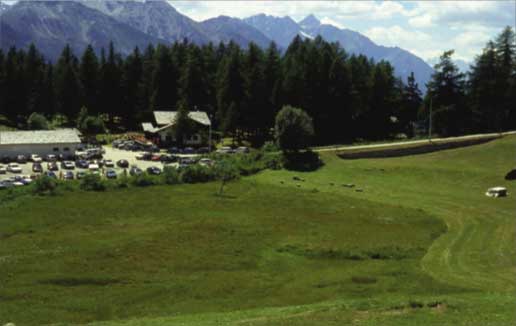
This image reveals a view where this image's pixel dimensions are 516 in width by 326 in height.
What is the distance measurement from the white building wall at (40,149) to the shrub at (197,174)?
24457mm

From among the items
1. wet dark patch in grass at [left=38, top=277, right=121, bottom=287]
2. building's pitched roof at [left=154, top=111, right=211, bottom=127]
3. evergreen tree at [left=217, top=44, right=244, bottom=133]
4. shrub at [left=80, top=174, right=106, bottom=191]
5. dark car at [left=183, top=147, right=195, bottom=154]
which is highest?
evergreen tree at [left=217, top=44, right=244, bottom=133]

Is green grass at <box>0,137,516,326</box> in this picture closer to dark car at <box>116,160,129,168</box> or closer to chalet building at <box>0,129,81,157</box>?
dark car at <box>116,160,129,168</box>

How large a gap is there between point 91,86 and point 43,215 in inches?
2825

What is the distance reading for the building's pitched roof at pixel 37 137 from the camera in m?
78.3

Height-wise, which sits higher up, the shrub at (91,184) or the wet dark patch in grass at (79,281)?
the shrub at (91,184)

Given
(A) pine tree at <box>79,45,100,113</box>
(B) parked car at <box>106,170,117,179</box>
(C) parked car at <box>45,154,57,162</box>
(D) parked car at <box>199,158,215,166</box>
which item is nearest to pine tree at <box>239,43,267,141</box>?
(D) parked car at <box>199,158,215,166</box>

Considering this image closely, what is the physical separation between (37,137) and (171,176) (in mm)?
Answer: 27970

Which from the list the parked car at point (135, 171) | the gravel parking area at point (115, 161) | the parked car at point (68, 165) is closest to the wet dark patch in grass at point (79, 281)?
the parked car at point (135, 171)

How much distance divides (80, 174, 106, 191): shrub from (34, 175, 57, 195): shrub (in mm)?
3197

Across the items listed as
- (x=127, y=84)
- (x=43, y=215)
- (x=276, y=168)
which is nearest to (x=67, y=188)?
(x=43, y=215)

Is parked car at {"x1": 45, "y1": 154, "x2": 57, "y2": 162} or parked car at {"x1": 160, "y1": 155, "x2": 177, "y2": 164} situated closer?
parked car at {"x1": 45, "y1": 154, "x2": 57, "y2": 162}

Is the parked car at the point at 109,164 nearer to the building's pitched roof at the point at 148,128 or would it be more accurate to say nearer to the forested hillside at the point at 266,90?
the forested hillside at the point at 266,90

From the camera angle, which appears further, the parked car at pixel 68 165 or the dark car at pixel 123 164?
the dark car at pixel 123 164

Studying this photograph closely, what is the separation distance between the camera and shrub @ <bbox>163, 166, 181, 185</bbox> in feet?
210
